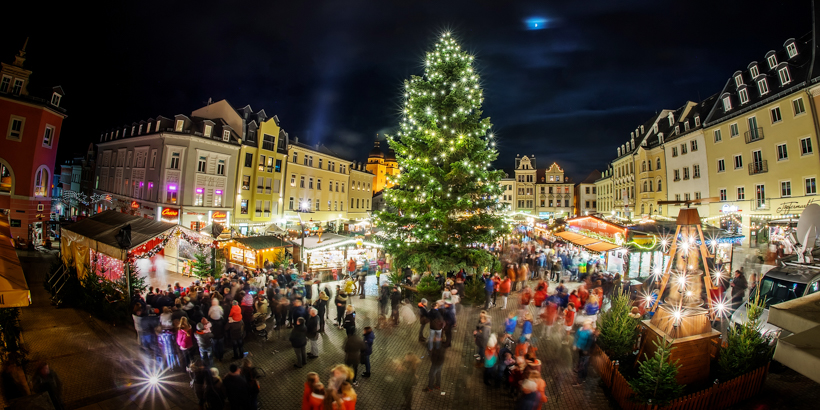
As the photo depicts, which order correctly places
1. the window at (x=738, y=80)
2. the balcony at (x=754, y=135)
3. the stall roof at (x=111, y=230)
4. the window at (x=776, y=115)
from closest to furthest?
the stall roof at (x=111, y=230) < the window at (x=776, y=115) < the balcony at (x=754, y=135) < the window at (x=738, y=80)

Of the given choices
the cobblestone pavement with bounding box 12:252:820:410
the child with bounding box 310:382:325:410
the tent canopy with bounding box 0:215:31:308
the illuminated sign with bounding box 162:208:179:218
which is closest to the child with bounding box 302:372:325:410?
the child with bounding box 310:382:325:410

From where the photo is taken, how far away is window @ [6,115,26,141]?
70.5ft

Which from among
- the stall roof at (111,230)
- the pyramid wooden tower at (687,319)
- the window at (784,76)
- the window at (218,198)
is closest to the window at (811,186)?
the window at (784,76)

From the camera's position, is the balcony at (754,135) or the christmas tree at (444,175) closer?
the christmas tree at (444,175)

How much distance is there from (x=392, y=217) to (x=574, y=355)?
8.62 metres

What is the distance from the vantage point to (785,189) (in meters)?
21.3

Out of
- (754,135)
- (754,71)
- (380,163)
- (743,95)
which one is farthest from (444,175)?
(380,163)

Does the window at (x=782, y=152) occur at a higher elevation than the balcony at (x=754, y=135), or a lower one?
lower

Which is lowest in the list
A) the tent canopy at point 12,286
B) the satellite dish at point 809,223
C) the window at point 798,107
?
the tent canopy at point 12,286

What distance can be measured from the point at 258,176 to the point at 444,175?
88.7 feet

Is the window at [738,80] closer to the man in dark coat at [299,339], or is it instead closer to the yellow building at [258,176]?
the man in dark coat at [299,339]

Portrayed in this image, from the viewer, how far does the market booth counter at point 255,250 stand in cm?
1855

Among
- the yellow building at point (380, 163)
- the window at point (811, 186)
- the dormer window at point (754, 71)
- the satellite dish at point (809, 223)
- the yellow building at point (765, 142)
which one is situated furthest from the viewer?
the yellow building at point (380, 163)

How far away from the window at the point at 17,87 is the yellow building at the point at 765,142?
48480mm
